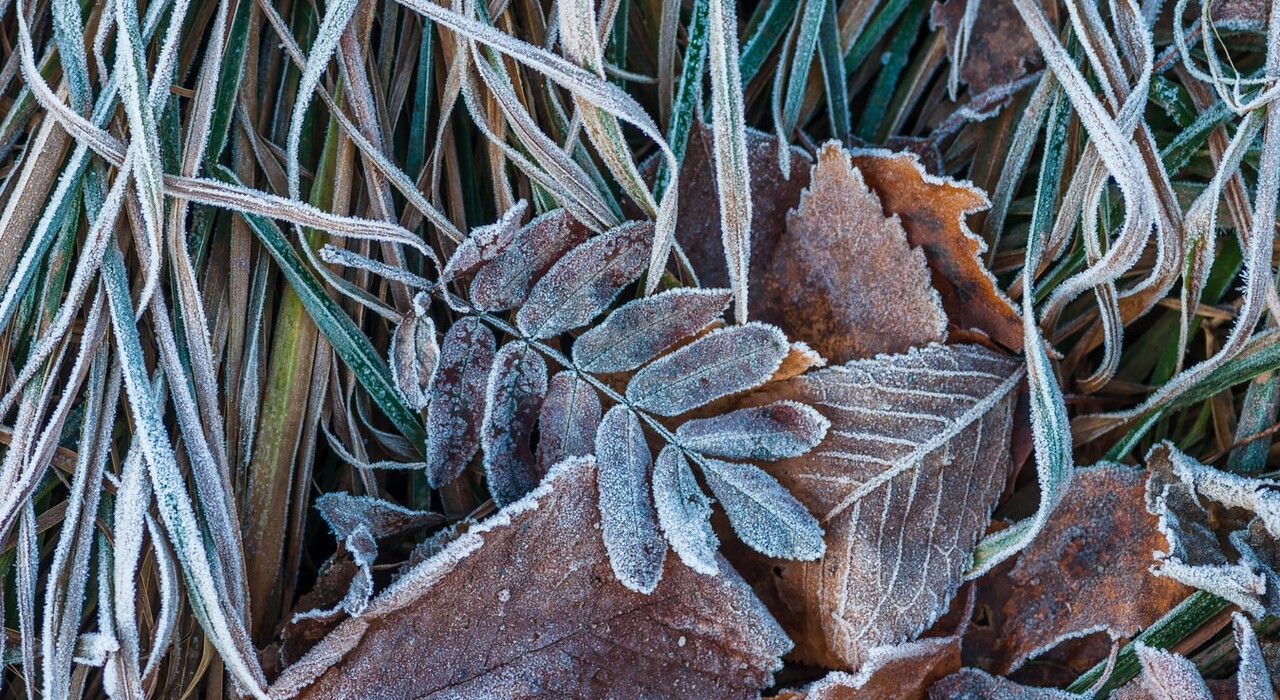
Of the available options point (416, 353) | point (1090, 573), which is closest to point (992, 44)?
point (1090, 573)

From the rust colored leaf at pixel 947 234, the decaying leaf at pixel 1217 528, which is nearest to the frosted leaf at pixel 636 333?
the rust colored leaf at pixel 947 234

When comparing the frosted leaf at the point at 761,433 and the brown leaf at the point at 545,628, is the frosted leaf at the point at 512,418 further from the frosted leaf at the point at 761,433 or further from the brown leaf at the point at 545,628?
the frosted leaf at the point at 761,433

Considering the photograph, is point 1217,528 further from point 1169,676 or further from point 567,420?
point 567,420

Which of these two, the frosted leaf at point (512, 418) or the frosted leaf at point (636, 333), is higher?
the frosted leaf at point (636, 333)

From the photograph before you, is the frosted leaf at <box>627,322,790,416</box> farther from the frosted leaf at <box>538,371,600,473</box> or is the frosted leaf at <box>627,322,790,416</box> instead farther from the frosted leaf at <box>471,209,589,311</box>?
the frosted leaf at <box>471,209,589,311</box>

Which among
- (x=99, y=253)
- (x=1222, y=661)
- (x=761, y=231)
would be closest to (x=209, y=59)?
(x=99, y=253)

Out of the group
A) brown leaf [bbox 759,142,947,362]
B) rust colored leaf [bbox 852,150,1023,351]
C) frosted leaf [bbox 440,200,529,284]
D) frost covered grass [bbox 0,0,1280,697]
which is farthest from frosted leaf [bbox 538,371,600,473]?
rust colored leaf [bbox 852,150,1023,351]
